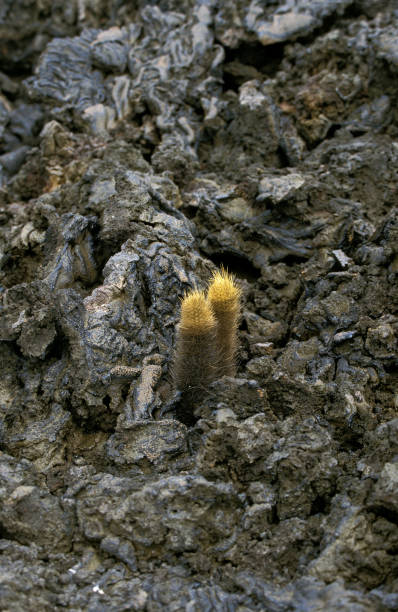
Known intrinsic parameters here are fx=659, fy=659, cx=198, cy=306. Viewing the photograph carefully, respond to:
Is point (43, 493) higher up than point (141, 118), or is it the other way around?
point (141, 118)

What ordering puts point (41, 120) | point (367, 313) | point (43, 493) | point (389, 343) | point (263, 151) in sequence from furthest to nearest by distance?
point (41, 120) < point (263, 151) < point (367, 313) < point (389, 343) < point (43, 493)

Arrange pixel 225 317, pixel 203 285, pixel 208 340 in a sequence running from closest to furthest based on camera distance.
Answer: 1. pixel 208 340
2. pixel 225 317
3. pixel 203 285

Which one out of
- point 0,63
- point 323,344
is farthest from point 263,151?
point 0,63

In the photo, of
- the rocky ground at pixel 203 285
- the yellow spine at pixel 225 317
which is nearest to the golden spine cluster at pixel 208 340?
the yellow spine at pixel 225 317

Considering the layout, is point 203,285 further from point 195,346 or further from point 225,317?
point 195,346

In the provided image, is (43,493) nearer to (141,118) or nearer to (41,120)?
(141,118)

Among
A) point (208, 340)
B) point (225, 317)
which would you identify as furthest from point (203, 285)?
point (208, 340)
